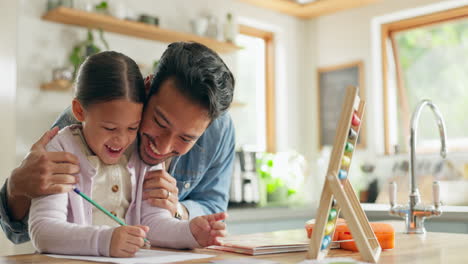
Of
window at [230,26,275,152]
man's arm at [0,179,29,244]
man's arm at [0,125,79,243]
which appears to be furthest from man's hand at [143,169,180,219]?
window at [230,26,275,152]

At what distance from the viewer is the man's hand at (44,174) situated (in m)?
1.16

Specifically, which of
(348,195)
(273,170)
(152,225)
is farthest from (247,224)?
(348,195)

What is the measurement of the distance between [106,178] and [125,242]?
13.6 inches

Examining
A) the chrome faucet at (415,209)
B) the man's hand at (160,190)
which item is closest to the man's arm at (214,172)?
the man's hand at (160,190)

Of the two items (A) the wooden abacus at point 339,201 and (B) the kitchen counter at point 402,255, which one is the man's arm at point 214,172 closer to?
(B) the kitchen counter at point 402,255

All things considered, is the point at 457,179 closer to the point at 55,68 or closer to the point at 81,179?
the point at 55,68

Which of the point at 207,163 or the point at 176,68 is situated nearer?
the point at 176,68

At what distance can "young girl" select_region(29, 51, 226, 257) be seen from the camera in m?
1.11

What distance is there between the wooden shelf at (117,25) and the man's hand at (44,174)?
2.27 metres

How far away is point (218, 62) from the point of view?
54.0 inches

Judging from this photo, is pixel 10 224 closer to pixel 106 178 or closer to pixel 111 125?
pixel 106 178

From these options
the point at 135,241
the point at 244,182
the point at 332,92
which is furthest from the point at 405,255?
the point at 332,92

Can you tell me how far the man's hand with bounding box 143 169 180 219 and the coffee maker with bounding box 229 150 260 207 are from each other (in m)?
2.28

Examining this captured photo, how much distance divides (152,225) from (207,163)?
522 mm
